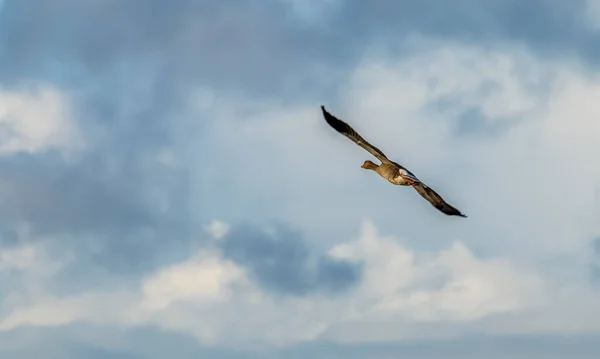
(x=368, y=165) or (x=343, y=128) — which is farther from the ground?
(x=368, y=165)

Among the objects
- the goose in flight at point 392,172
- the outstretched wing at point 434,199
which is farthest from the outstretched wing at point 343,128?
the outstretched wing at point 434,199

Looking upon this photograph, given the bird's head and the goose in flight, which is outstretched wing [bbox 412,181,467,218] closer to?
the goose in flight

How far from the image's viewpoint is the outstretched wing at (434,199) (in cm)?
11238

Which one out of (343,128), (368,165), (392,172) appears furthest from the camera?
(368,165)

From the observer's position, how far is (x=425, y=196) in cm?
11444

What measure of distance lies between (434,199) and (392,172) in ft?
15.5

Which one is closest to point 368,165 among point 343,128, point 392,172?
point 392,172

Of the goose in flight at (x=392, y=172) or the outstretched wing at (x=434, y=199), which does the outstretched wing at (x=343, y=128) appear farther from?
the outstretched wing at (x=434, y=199)

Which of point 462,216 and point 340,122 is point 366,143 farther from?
point 462,216

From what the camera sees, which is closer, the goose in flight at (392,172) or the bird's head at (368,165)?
the goose in flight at (392,172)

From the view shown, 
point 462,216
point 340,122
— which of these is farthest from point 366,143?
point 462,216

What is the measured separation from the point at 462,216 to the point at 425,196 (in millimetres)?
6437

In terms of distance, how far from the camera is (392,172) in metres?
117

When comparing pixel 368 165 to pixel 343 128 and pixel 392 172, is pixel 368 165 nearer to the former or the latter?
pixel 392 172
